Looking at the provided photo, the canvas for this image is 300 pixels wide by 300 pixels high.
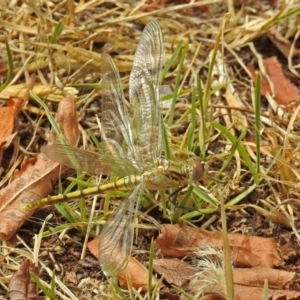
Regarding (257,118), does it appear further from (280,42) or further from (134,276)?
(280,42)

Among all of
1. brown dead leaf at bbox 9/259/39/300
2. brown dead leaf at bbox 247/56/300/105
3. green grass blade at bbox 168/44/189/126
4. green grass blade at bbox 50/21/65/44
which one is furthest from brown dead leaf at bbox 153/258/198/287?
green grass blade at bbox 50/21/65/44

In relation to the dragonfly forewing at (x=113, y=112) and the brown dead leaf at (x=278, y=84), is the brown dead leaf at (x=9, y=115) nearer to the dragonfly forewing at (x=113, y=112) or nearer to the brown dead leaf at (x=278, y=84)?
the dragonfly forewing at (x=113, y=112)

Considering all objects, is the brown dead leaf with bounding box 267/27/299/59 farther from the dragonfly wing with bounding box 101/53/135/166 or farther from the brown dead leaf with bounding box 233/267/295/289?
the brown dead leaf with bounding box 233/267/295/289

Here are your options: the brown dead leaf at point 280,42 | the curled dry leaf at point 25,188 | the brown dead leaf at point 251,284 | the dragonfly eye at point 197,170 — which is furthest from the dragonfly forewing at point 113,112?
the brown dead leaf at point 280,42

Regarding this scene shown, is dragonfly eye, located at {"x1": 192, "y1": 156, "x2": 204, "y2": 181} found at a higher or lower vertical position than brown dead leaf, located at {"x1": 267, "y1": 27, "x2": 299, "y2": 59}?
lower

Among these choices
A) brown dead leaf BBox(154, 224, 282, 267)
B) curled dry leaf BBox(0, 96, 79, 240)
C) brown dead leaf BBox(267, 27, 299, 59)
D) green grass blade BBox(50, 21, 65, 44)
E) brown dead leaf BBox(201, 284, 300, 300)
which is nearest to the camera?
brown dead leaf BBox(201, 284, 300, 300)

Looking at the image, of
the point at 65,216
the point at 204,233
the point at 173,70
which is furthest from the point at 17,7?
the point at 204,233

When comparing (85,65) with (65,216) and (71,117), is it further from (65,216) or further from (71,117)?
(65,216)
